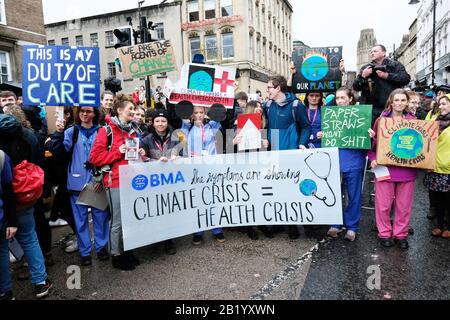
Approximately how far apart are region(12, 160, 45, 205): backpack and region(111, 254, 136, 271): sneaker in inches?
44.5

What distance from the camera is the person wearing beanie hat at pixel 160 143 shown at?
410cm

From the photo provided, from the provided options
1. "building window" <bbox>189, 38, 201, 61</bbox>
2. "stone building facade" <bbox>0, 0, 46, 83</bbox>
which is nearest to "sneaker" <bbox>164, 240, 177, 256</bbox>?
"stone building facade" <bbox>0, 0, 46, 83</bbox>

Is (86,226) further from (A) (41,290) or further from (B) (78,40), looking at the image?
(B) (78,40)

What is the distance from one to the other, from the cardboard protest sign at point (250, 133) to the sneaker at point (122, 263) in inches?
77.4

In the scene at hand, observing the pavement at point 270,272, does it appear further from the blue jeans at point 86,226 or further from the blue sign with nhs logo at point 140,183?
the blue sign with nhs logo at point 140,183

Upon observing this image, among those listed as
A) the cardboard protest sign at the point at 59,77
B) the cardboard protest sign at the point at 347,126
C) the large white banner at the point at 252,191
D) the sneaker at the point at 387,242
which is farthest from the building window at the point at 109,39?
the sneaker at the point at 387,242

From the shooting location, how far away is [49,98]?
3729 mm

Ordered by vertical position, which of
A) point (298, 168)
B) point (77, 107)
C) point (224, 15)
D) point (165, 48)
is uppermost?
point (224, 15)

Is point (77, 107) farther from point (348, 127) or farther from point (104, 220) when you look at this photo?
point (348, 127)

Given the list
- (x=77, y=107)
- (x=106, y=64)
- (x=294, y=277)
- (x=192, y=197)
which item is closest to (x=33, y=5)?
(x=106, y=64)

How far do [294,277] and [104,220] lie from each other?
235 centimetres

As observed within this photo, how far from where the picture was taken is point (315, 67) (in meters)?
4.77

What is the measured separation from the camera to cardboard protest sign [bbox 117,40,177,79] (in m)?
6.10

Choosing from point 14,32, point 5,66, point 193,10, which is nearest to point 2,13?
point 14,32
